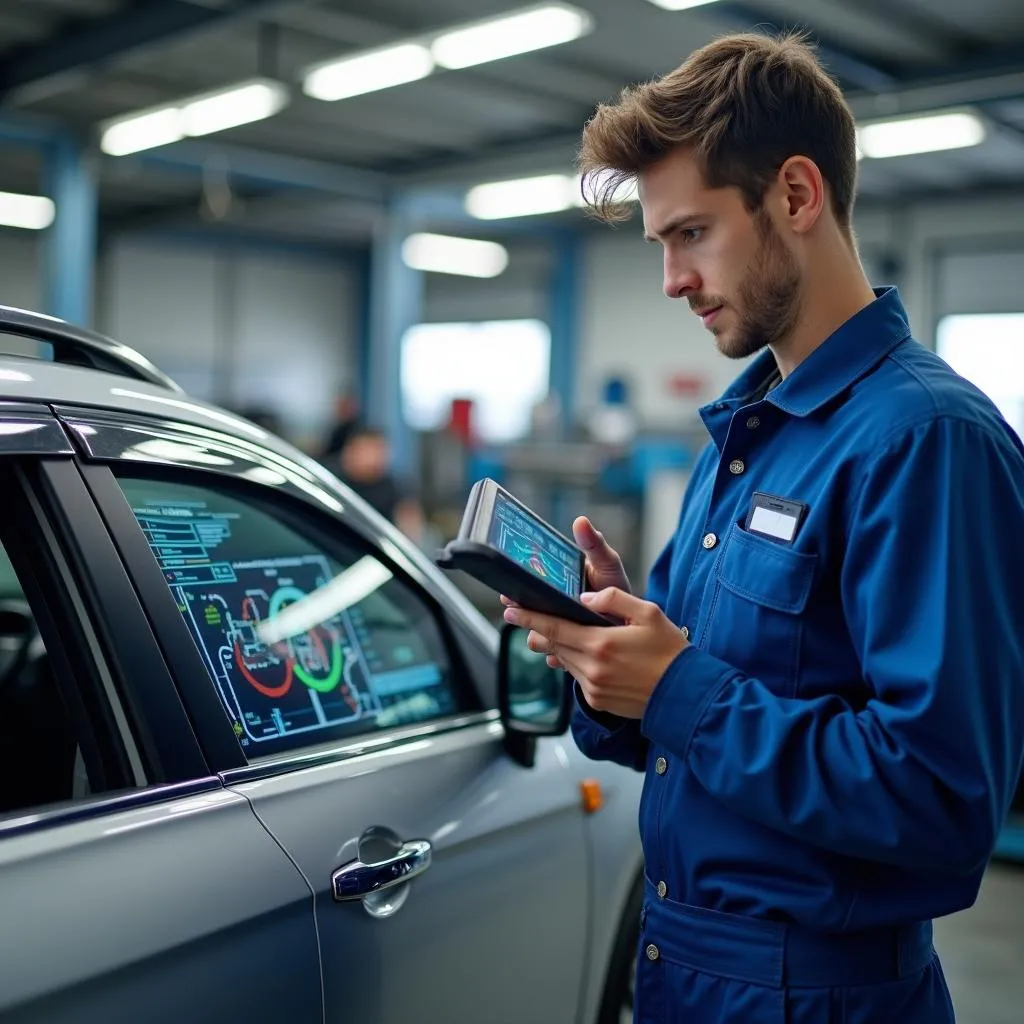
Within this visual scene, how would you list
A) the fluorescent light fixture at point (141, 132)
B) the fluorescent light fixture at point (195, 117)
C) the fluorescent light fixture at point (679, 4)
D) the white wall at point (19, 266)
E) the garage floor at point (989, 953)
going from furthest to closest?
the white wall at point (19, 266) → the fluorescent light fixture at point (141, 132) → the fluorescent light fixture at point (195, 117) → the fluorescent light fixture at point (679, 4) → the garage floor at point (989, 953)

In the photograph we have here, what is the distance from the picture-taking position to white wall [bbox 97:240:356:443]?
18.1 m

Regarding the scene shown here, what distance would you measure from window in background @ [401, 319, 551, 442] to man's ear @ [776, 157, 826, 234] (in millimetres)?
15879

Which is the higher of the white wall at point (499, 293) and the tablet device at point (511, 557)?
the white wall at point (499, 293)

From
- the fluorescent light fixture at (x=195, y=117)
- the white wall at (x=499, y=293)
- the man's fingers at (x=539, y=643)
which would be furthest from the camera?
the white wall at (x=499, y=293)

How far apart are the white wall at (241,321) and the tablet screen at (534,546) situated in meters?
16.3

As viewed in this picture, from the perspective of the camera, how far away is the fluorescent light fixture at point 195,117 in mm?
8078

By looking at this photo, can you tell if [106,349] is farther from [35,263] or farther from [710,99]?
[35,263]

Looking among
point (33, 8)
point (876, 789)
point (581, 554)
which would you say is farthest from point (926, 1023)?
point (33, 8)

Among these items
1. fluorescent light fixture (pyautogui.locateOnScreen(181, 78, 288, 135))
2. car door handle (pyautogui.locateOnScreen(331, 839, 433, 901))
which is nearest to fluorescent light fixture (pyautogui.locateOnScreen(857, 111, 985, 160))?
fluorescent light fixture (pyautogui.locateOnScreen(181, 78, 288, 135))

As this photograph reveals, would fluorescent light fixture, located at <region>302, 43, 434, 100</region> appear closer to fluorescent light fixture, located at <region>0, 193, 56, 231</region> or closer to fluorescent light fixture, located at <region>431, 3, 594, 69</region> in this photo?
fluorescent light fixture, located at <region>431, 3, 594, 69</region>

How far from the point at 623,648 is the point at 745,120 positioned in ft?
1.92

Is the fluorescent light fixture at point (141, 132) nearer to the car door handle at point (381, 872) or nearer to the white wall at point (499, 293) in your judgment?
the white wall at point (499, 293)

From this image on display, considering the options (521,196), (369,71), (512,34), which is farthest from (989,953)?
(521,196)

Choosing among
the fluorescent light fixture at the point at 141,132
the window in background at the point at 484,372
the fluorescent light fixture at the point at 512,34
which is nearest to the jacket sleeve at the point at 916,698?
the fluorescent light fixture at the point at 512,34
